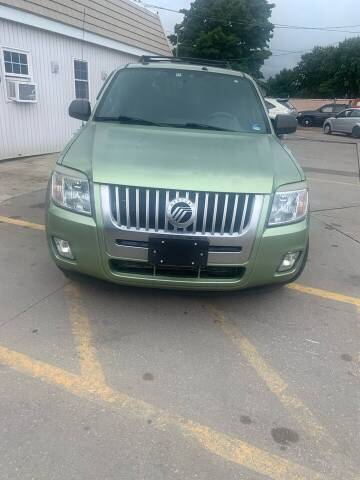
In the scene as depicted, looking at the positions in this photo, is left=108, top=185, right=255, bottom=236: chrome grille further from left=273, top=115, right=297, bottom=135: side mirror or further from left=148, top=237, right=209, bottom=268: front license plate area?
left=273, top=115, right=297, bottom=135: side mirror

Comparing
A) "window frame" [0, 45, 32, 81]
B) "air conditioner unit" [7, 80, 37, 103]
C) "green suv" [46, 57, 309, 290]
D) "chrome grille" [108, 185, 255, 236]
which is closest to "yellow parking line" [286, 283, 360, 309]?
"green suv" [46, 57, 309, 290]

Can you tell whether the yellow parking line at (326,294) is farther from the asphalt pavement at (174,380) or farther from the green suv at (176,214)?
the green suv at (176,214)

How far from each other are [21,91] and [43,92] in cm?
98

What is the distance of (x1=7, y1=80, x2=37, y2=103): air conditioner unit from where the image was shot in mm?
9375

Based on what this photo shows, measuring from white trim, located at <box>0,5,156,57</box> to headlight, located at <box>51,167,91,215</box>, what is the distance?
7357 millimetres

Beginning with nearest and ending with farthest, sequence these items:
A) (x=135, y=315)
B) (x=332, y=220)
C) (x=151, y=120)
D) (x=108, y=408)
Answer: (x=108, y=408)
(x=135, y=315)
(x=151, y=120)
(x=332, y=220)

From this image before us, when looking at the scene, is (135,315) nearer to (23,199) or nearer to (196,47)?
(23,199)

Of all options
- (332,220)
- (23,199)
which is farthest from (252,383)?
(23,199)

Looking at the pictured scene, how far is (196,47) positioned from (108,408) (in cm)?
3498

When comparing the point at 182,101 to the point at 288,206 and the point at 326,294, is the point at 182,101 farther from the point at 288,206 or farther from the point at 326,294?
the point at 326,294

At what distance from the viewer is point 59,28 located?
10266mm

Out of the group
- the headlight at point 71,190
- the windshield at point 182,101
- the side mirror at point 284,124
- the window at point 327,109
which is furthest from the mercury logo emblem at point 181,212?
the window at point 327,109

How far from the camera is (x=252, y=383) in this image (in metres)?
2.70

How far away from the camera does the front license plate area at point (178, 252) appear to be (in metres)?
2.85
